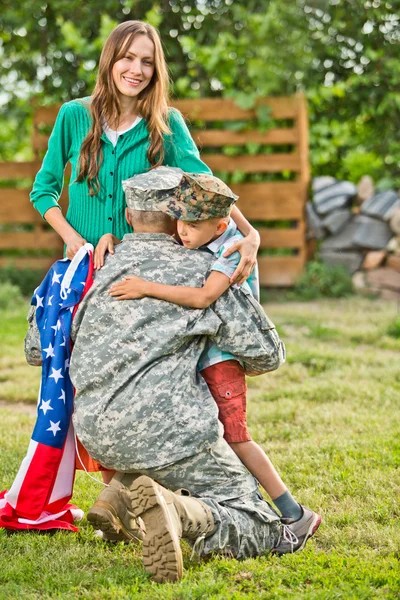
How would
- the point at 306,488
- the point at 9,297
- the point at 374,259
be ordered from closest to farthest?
the point at 306,488, the point at 9,297, the point at 374,259

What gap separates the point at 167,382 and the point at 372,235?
566 centimetres

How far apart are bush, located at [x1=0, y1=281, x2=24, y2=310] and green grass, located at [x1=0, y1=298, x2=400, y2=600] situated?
1.38 m

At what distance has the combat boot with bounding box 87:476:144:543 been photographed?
273cm

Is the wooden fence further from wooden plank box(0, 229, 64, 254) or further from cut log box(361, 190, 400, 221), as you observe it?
cut log box(361, 190, 400, 221)

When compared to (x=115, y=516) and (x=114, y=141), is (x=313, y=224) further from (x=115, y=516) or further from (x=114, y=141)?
(x=115, y=516)

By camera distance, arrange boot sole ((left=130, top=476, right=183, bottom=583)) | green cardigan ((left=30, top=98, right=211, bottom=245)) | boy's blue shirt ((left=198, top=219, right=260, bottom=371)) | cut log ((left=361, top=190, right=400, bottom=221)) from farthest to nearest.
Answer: cut log ((left=361, top=190, right=400, bottom=221)) → green cardigan ((left=30, top=98, right=211, bottom=245)) → boy's blue shirt ((left=198, top=219, right=260, bottom=371)) → boot sole ((left=130, top=476, right=183, bottom=583))

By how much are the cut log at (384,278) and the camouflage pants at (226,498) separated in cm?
534

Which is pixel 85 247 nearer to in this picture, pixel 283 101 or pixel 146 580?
pixel 146 580

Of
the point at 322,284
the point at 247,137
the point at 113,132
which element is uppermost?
the point at 113,132

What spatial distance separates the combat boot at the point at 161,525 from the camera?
244 cm

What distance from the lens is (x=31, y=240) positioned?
841 cm

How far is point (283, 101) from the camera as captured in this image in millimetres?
8023

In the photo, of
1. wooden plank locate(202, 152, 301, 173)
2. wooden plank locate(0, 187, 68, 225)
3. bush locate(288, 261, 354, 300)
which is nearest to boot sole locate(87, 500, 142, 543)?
bush locate(288, 261, 354, 300)

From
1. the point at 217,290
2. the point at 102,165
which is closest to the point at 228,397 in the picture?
the point at 217,290
